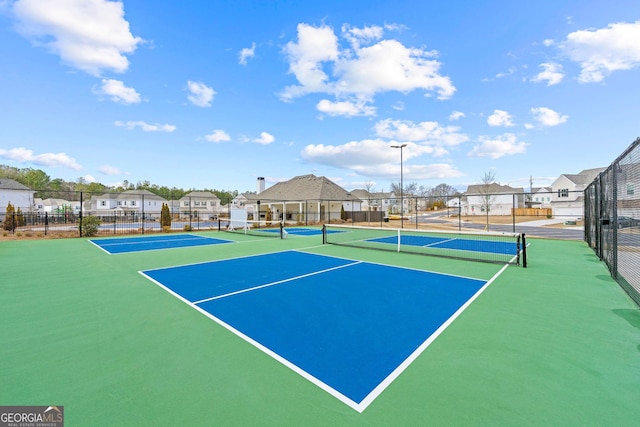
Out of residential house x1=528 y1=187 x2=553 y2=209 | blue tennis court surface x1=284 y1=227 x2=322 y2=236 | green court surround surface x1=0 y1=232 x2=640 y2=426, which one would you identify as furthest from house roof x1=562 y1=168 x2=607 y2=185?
green court surround surface x1=0 y1=232 x2=640 y2=426

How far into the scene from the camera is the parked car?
215 inches

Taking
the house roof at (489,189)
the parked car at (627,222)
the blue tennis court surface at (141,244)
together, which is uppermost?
the house roof at (489,189)

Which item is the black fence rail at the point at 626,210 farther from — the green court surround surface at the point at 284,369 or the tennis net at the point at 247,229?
the tennis net at the point at 247,229

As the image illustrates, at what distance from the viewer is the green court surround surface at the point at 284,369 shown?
6.94ft

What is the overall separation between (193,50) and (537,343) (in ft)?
65.2

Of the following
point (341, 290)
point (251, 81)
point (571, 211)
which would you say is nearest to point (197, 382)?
point (341, 290)

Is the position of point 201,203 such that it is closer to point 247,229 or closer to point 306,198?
point 306,198

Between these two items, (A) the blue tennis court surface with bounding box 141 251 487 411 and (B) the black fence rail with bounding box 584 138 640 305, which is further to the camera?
(B) the black fence rail with bounding box 584 138 640 305

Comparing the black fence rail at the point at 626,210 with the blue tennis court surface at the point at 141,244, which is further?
the blue tennis court surface at the point at 141,244

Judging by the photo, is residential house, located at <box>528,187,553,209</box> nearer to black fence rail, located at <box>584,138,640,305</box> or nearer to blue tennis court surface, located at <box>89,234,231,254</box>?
black fence rail, located at <box>584,138,640,305</box>

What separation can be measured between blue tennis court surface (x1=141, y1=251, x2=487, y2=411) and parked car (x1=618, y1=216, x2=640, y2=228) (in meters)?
3.07

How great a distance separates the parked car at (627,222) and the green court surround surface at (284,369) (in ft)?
4.94

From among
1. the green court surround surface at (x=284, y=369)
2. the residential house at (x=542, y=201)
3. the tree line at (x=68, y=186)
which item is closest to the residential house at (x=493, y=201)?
the residential house at (x=542, y=201)

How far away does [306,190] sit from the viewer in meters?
35.8
